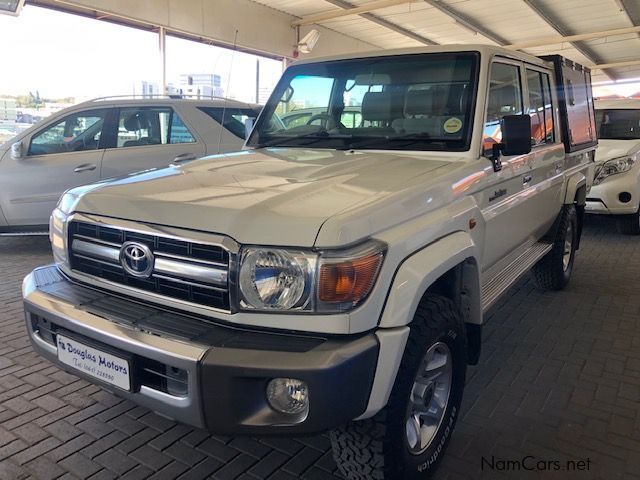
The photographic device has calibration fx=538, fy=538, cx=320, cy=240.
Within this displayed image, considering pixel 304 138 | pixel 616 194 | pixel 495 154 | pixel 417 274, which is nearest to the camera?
pixel 417 274

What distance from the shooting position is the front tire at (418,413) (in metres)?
1.92

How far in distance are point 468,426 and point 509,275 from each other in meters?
1.07

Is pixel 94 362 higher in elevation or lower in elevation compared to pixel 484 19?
lower

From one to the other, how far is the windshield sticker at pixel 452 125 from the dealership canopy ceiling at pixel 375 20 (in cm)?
825

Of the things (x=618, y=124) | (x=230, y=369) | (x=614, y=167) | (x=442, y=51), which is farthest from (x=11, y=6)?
(x=618, y=124)

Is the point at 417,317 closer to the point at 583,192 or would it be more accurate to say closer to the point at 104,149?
the point at 583,192

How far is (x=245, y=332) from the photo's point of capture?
1805mm

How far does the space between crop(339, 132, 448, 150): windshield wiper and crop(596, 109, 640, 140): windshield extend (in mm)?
6111

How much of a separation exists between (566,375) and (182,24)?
994cm

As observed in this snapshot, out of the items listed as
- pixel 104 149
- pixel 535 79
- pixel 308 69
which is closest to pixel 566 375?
pixel 535 79

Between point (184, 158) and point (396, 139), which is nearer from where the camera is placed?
point (396, 139)

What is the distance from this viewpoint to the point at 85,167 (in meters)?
5.73

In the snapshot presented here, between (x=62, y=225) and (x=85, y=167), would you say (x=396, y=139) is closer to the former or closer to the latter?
(x=62, y=225)

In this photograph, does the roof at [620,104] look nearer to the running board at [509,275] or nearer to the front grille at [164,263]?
the running board at [509,275]
